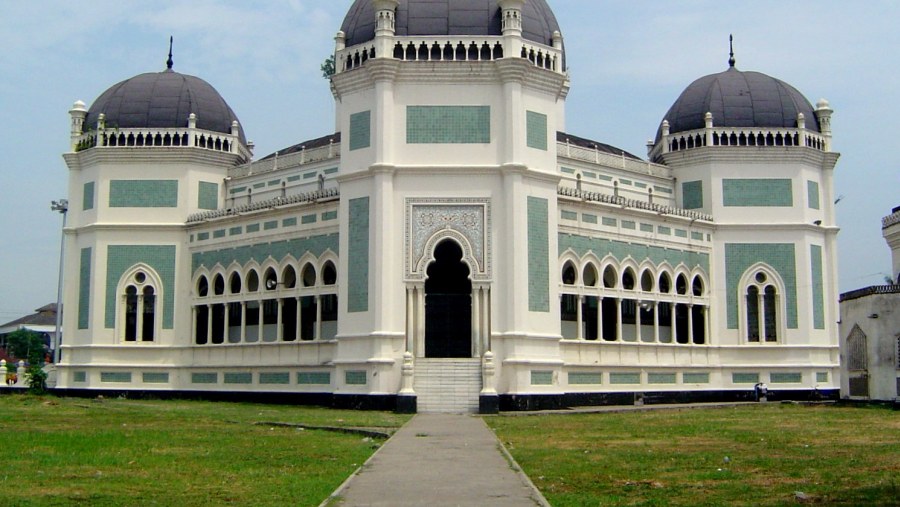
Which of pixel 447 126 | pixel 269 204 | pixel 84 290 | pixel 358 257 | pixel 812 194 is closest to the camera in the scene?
pixel 358 257

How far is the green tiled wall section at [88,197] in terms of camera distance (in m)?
45.5

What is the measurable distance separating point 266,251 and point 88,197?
959cm

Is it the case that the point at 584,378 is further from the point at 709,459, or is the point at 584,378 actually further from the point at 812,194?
the point at 709,459

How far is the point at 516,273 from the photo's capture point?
34.3m

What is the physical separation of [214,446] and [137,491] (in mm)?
6347

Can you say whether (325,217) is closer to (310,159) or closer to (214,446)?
(310,159)

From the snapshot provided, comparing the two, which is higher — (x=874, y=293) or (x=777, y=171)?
(x=777, y=171)

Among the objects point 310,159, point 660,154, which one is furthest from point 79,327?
point 660,154

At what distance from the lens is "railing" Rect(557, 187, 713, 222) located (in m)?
39.4

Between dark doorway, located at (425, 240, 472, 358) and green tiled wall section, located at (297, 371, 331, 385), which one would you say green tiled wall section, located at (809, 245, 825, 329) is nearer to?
dark doorway, located at (425, 240, 472, 358)

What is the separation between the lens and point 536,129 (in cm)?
3603

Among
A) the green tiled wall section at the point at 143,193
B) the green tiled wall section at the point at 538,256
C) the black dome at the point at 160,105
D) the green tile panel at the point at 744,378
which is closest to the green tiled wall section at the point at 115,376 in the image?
the green tiled wall section at the point at 143,193

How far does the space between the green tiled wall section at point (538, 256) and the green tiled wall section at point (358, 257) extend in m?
5.43

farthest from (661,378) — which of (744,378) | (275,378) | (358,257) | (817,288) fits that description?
(275,378)
